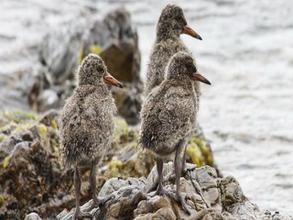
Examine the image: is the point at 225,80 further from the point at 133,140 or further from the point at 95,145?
the point at 95,145

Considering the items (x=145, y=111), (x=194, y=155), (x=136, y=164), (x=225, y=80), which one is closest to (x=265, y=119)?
(x=225, y=80)

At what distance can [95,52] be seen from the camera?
23.2m

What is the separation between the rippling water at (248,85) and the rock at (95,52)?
6.84 feet

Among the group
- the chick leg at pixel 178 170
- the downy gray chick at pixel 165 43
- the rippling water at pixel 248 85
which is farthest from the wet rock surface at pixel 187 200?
the rippling water at pixel 248 85

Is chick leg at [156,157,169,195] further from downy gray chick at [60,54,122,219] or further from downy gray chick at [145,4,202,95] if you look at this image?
downy gray chick at [145,4,202,95]

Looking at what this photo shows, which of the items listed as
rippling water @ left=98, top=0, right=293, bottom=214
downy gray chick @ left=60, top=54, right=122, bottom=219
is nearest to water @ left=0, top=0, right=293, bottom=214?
rippling water @ left=98, top=0, right=293, bottom=214

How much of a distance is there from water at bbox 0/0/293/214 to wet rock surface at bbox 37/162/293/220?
4069mm

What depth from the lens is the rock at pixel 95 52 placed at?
885 inches

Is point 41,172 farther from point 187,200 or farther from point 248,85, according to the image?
point 248,85

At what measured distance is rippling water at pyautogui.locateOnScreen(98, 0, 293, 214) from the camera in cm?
2058

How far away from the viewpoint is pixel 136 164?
1694cm

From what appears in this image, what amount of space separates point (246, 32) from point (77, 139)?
16.7 metres

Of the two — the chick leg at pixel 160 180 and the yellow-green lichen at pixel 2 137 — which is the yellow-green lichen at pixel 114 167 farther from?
the chick leg at pixel 160 180

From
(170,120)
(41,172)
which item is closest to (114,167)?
(41,172)
